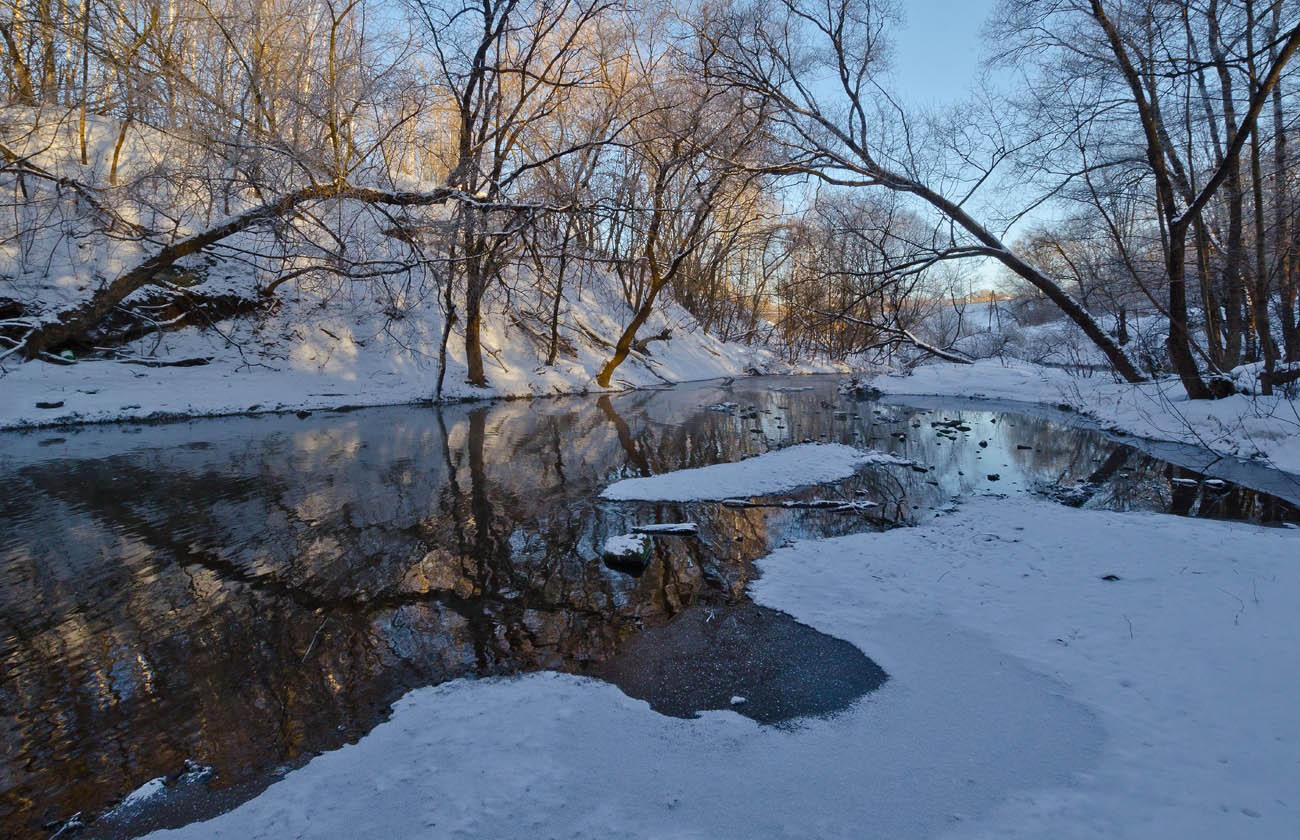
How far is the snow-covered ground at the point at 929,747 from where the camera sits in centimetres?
234

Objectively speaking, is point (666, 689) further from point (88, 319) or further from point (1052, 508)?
point (88, 319)

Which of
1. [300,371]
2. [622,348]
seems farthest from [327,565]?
[622,348]

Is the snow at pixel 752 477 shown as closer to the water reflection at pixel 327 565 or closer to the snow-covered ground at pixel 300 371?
the water reflection at pixel 327 565

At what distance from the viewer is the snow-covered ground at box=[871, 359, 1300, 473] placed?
9492 mm

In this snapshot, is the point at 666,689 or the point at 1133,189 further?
the point at 1133,189

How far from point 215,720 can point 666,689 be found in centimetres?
228

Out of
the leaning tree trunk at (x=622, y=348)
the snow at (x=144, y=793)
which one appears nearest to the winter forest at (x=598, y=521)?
the snow at (x=144, y=793)

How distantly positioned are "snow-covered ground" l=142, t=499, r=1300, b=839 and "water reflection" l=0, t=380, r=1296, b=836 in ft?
1.52

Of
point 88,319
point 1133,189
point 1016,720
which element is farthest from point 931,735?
point 88,319

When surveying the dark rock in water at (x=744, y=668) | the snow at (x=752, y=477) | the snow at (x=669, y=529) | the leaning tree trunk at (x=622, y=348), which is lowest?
the dark rock in water at (x=744, y=668)

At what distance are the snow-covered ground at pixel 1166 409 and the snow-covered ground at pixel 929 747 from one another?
7.10 m

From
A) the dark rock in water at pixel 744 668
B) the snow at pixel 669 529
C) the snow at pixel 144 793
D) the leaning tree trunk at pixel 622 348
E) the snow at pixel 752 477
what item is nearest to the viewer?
the snow at pixel 144 793

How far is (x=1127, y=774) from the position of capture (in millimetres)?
2488

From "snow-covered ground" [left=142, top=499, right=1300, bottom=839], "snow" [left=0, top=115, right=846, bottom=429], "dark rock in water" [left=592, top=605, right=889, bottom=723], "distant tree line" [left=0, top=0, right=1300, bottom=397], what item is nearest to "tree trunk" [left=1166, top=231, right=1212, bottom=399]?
"distant tree line" [left=0, top=0, right=1300, bottom=397]
